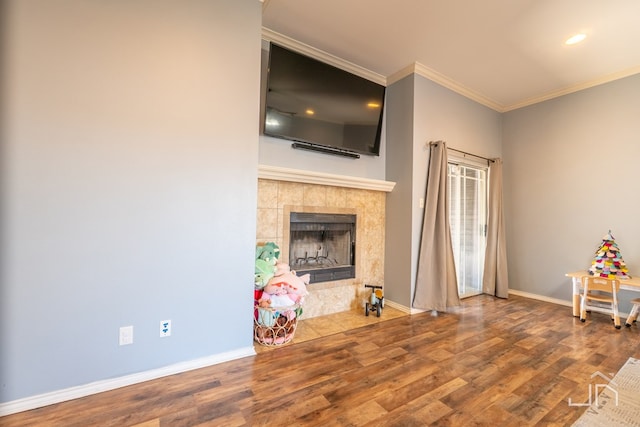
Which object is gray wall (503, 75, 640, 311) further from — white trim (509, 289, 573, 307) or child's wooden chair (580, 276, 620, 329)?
child's wooden chair (580, 276, 620, 329)

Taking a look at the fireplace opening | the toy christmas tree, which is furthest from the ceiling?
the toy christmas tree

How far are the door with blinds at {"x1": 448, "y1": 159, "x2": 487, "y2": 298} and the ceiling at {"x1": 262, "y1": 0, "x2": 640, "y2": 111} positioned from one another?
122cm

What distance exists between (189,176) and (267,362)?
1497mm

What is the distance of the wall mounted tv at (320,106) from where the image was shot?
265cm

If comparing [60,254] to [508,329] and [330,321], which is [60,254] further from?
[508,329]

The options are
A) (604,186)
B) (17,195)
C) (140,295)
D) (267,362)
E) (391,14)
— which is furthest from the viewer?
(604,186)

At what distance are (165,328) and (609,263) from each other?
14.9ft

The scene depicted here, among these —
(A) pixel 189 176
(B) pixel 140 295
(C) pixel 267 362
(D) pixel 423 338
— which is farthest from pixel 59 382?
(D) pixel 423 338

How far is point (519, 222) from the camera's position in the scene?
4.17 meters

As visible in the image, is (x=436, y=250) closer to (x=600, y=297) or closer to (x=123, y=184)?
(x=600, y=297)

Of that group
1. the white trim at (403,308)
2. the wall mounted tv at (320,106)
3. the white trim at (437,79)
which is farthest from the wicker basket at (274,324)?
the white trim at (437,79)

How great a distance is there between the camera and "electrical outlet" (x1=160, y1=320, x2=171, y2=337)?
6.14 feet

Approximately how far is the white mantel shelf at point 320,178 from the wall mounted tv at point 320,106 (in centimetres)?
33

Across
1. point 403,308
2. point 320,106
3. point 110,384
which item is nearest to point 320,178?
point 320,106
